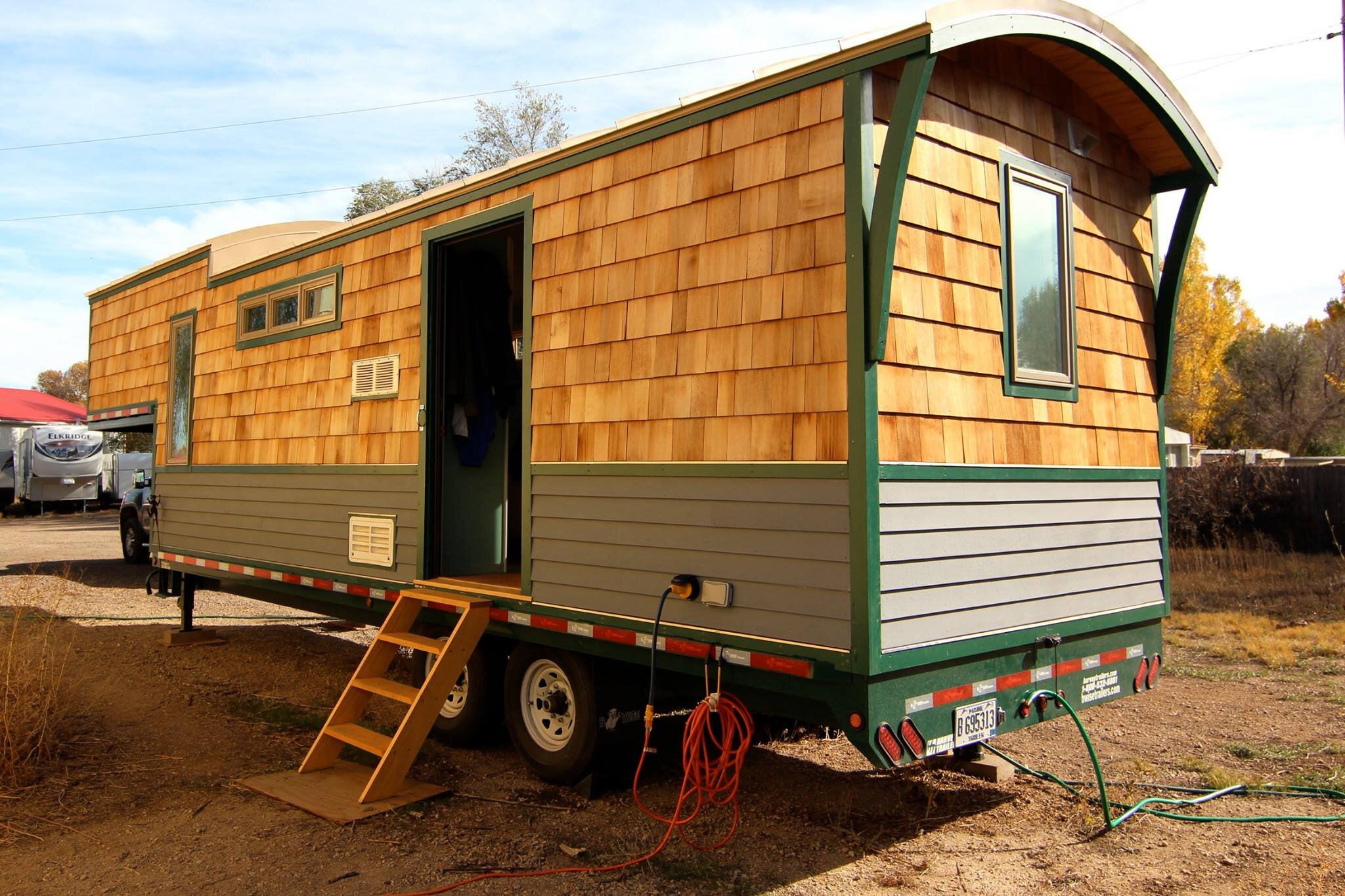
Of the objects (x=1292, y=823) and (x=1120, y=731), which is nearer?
(x=1292, y=823)

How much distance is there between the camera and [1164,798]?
189 inches

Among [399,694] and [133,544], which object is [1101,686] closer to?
[399,694]

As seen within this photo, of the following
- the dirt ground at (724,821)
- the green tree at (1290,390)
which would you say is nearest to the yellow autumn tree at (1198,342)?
the green tree at (1290,390)

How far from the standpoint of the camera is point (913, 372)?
12.8 feet

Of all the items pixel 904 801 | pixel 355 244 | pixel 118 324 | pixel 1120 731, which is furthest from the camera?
pixel 118 324

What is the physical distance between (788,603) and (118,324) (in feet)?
28.8

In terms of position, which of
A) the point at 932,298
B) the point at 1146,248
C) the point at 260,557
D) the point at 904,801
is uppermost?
the point at 1146,248

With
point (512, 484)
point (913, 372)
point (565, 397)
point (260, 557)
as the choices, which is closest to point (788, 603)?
point (913, 372)

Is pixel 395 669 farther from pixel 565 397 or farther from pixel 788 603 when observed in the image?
pixel 788 603

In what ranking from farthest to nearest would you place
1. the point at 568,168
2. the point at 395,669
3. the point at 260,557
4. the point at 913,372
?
the point at 395,669 < the point at 260,557 < the point at 568,168 < the point at 913,372

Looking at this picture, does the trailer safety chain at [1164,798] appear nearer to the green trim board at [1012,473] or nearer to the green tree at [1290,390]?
the green trim board at [1012,473]

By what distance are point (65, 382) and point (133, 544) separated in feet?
190

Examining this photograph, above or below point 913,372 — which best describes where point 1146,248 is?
above

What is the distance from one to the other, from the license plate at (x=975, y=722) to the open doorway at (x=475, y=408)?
8.29 ft
